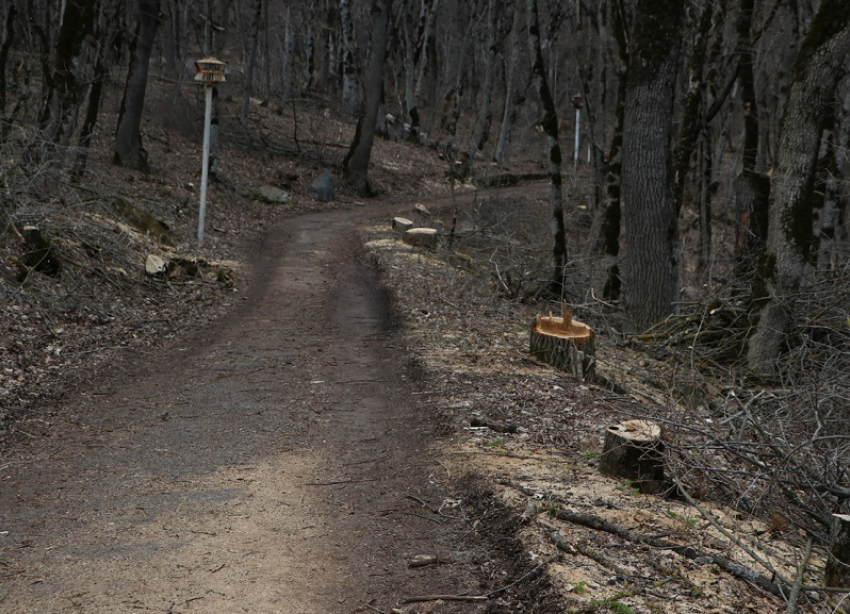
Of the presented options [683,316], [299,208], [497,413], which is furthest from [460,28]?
[497,413]

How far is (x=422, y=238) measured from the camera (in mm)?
18484

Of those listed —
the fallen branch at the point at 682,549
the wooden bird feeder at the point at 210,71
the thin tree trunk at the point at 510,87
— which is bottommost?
the fallen branch at the point at 682,549

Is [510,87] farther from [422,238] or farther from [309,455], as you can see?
[309,455]

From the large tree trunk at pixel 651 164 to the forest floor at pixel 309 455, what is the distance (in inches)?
41.4

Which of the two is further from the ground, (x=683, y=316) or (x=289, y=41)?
(x=289, y=41)

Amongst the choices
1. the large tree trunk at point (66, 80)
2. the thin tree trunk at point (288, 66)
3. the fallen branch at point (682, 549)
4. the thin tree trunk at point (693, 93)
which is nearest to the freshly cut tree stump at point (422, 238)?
the thin tree trunk at point (693, 93)

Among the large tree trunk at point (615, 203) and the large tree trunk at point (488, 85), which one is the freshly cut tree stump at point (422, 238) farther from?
the large tree trunk at point (488, 85)

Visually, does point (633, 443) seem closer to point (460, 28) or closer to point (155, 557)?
point (155, 557)

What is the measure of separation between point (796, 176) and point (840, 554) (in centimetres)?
643

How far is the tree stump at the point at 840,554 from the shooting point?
153 inches

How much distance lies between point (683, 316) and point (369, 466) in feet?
19.6

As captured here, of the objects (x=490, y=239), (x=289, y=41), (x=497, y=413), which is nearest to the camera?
(x=497, y=413)

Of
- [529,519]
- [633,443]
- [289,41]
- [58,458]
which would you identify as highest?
[289,41]

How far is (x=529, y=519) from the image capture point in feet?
15.9
